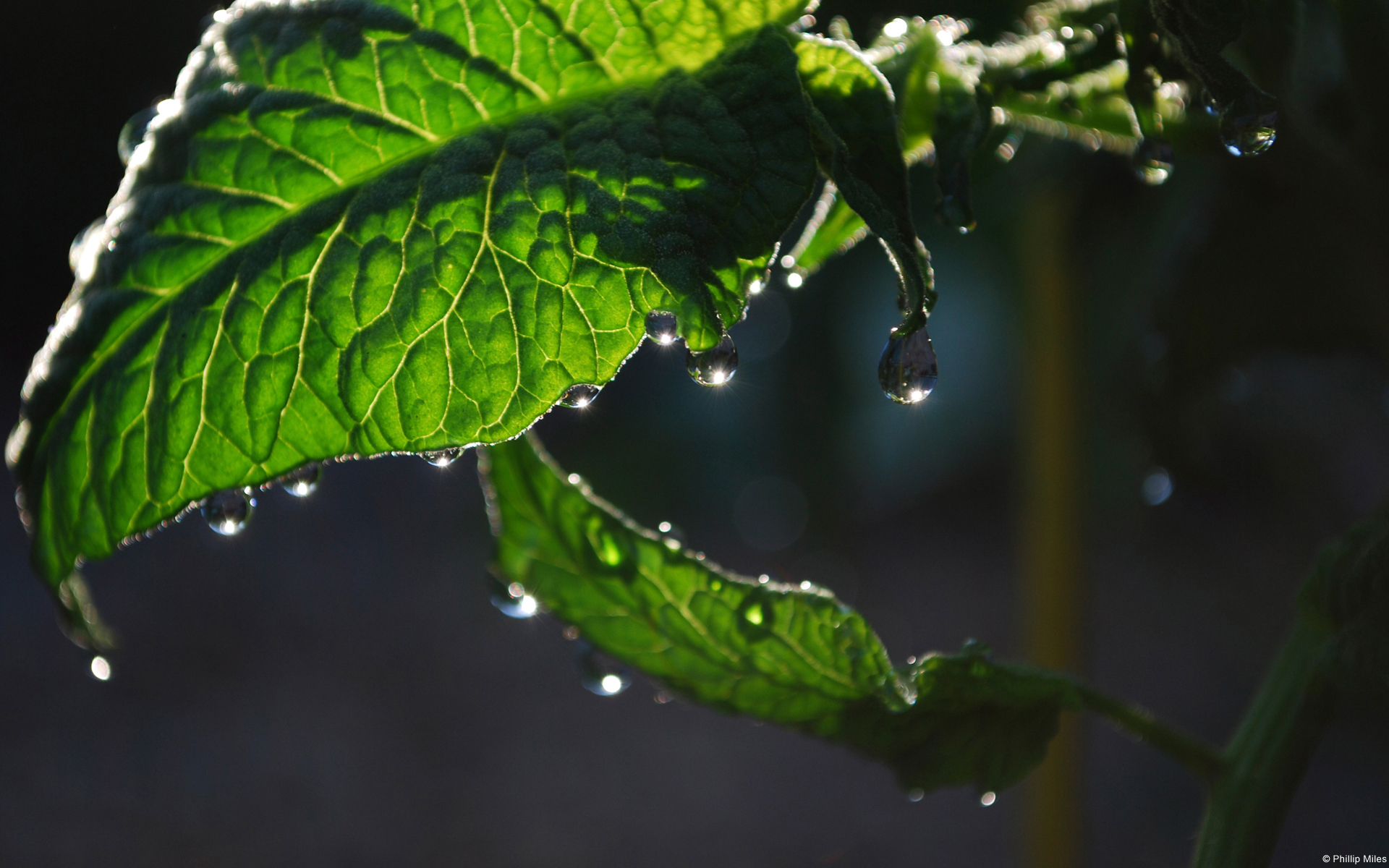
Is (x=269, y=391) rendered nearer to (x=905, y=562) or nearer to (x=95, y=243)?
(x=95, y=243)

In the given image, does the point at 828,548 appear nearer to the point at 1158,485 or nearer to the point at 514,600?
the point at 1158,485

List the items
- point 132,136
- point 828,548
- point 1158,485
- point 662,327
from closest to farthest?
point 662,327 < point 132,136 < point 1158,485 < point 828,548

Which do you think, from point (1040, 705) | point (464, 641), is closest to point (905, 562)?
point (464, 641)

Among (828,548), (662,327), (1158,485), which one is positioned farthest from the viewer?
(828,548)

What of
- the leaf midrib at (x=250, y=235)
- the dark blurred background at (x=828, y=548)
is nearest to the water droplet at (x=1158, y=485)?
the dark blurred background at (x=828, y=548)

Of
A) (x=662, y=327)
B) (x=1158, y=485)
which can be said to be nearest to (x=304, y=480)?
(x=662, y=327)

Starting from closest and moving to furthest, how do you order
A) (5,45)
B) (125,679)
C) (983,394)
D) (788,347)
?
(788,347)
(983,394)
(125,679)
(5,45)
